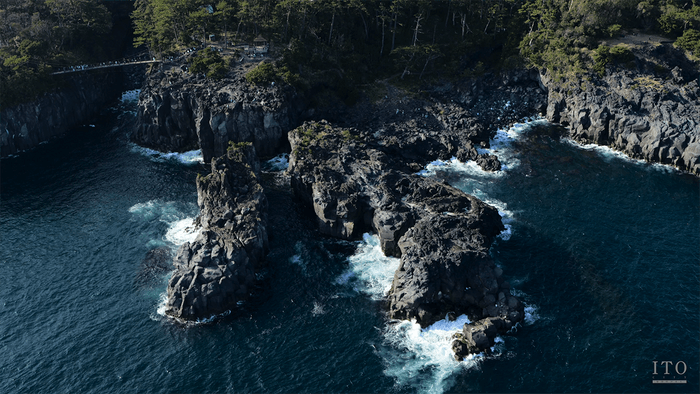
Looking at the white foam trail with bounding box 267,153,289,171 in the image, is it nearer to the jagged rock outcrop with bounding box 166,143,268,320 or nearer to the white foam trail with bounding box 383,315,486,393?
the jagged rock outcrop with bounding box 166,143,268,320

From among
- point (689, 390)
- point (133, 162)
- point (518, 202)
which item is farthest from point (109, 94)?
point (689, 390)

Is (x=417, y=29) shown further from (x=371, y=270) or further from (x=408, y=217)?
(x=371, y=270)

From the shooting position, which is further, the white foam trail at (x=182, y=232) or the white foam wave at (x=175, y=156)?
the white foam wave at (x=175, y=156)

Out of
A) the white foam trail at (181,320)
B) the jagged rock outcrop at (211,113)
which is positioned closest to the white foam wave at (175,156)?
the jagged rock outcrop at (211,113)

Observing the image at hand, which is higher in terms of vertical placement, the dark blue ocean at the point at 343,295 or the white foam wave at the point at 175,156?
the white foam wave at the point at 175,156

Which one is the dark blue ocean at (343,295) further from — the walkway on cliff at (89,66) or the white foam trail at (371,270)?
the walkway on cliff at (89,66)

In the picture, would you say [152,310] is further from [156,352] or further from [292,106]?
[292,106]

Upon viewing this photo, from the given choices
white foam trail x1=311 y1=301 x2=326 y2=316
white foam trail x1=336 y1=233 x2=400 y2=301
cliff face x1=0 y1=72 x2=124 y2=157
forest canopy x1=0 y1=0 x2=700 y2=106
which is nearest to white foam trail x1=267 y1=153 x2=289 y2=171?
forest canopy x1=0 y1=0 x2=700 y2=106
